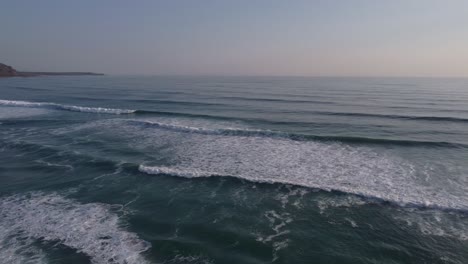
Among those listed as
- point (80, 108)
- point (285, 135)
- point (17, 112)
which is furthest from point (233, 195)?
point (17, 112)

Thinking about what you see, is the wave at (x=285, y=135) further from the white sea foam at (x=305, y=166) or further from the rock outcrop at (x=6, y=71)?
the rock outcrop at (x=6, y=71)

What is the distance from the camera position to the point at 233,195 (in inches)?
441

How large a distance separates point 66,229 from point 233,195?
5624 millimetres

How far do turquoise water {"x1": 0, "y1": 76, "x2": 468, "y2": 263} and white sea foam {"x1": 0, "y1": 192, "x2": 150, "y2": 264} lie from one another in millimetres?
49

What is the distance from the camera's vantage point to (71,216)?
9500 millimetres

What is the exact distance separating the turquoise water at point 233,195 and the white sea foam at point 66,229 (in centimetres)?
5

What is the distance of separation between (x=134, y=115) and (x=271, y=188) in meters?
21.7

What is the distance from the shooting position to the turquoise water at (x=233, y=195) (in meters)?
7.87

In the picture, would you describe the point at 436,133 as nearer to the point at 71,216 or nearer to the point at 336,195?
the point at 336,195

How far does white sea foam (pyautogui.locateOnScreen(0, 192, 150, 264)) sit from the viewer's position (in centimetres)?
754

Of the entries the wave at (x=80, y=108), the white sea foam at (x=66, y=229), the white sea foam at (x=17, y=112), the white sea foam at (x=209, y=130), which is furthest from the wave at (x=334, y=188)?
the white sea foam at (x=17, y=112)

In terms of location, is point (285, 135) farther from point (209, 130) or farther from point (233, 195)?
point (233, 195)

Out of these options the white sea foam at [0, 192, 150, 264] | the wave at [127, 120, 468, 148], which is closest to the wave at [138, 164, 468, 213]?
the white sea foam at [0, 192, 150, 264]

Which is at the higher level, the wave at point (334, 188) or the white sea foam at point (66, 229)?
the wave at point (334, 188)
